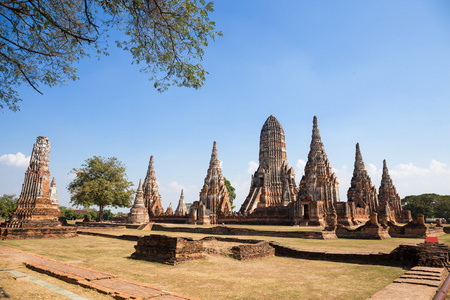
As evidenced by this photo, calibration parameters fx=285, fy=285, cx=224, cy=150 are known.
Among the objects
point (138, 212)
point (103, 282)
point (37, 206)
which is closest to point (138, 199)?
point (138, 212)

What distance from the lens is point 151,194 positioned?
42.1 metres

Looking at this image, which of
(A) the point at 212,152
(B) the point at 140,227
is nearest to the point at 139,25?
(B) the point at 140,227

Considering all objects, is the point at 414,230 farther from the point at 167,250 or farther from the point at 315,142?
the point at 315,142

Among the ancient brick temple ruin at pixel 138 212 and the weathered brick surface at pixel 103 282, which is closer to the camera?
the weathered brick surface at pixel 103 282

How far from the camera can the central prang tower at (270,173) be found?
42.4 m

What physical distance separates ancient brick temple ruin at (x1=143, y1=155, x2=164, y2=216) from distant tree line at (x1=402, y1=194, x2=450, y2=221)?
43.5 metres

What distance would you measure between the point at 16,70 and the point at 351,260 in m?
10.4

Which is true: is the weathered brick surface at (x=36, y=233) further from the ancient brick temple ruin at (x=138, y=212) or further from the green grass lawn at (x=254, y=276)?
the ancient brick temple ruin at (x=138, y=212)

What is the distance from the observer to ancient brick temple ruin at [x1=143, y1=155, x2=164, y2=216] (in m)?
41.2

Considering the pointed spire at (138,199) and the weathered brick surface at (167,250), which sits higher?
the pointed spire at (138,199)

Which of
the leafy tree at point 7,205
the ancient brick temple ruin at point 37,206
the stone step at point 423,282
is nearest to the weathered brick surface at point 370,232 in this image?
the stone step at point 423,282

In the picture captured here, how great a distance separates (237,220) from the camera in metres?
33.9

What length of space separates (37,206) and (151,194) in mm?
26125

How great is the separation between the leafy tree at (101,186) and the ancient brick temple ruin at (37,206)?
1437 cm
